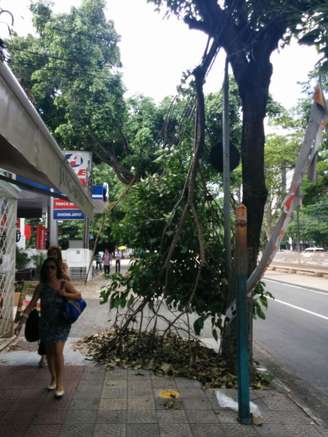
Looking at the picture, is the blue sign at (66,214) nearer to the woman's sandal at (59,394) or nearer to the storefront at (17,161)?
the storefront at (17,161)

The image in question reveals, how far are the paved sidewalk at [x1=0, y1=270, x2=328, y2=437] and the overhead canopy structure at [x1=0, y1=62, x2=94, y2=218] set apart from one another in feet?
7.18

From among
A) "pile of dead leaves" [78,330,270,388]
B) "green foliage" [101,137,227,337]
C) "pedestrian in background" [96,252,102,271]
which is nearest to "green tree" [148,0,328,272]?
"green foliage" [101,137,227,337]

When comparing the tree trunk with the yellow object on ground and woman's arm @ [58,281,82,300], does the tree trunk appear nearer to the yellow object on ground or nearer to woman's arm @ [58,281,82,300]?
the yellow object on ground

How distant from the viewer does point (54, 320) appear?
494cm

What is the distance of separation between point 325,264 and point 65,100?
18397 millimetres

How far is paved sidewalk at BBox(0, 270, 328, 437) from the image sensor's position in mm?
4164

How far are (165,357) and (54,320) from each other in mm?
2030

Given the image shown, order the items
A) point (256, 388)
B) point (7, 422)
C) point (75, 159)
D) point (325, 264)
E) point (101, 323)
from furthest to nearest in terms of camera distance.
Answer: point (325, 264), point (75, 159), point (101, 323), point (256, 388), point (7, 422)

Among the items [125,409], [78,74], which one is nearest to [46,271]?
[125,409]

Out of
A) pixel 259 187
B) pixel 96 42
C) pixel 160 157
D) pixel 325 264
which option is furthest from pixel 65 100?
pixel 325 264

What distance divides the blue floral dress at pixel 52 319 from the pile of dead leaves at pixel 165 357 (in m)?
1.49

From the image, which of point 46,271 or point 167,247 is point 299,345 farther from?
point 46,271

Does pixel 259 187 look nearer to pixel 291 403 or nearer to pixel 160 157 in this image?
pixel 160 157

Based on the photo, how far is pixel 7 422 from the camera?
4.25 meters
